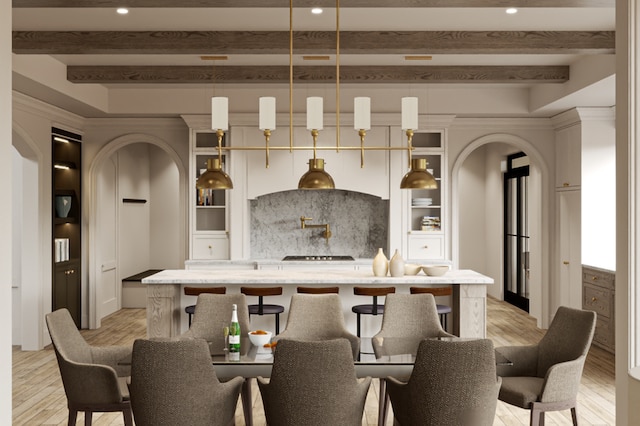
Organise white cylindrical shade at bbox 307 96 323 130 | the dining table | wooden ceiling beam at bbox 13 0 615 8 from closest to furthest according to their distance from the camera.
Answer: the dining table → wooden ceiling beam at bbox 13 0 615 8 → white cylindrical shade at bbox 307 96 323 130

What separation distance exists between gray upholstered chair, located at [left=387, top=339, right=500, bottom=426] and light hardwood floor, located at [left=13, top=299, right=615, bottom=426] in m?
1.48

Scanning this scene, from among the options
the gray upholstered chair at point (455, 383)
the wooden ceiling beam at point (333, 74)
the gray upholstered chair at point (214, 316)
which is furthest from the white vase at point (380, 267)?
the gray upholstered chair at point (455, 383)

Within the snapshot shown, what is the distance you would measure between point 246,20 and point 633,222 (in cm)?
337

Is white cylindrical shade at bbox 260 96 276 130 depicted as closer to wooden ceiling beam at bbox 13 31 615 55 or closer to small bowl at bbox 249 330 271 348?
wooden ceiling beam at bbox 13 31 615 55

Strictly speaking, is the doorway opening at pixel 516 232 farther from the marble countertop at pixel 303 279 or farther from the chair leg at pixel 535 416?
the chair leg at pixel 535 416

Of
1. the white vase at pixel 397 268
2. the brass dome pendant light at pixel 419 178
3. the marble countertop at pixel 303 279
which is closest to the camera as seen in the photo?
the brass dome pendant light at pixel 419 178

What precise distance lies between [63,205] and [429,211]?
4.54 m

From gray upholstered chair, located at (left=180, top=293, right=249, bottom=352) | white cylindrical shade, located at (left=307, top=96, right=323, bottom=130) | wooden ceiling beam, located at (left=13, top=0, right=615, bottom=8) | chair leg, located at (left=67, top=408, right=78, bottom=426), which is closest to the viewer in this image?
chair leg, located at (left=67, top=408, right=78, bottom=426)

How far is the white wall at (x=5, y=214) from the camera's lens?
8.67 feet

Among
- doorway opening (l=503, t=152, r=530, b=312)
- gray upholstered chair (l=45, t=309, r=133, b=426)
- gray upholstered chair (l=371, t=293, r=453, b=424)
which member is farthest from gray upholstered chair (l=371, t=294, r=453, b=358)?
doorway opening (l=503, t=152, r=530, b=312)

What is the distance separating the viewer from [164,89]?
7.91 meters

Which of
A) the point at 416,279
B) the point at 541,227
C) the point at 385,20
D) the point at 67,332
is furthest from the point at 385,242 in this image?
the point at 67,332

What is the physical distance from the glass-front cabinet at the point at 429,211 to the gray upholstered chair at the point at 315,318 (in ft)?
11.4

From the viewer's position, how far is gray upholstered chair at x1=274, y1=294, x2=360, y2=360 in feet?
15.0
